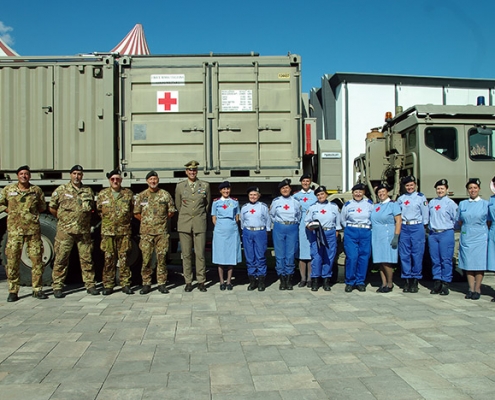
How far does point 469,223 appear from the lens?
610 cm

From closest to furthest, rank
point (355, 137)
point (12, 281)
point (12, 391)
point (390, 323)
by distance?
point (12, 391), point (390, 323), point (12, 281), point (355, 137)

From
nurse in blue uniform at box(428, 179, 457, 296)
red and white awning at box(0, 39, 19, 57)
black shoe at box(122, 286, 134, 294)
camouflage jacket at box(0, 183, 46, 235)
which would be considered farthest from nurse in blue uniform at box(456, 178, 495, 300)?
red and white awning at box(0, 39, 19, 57)

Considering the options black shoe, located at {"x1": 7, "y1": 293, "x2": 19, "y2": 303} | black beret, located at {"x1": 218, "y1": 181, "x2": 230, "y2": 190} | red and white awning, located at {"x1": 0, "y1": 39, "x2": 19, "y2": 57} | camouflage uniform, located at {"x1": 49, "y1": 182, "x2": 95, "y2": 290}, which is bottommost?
black shoe, located at {"x1": 7, "y1": 293, "x2": 19, "y2": 303}

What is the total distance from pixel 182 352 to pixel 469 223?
14.3ft

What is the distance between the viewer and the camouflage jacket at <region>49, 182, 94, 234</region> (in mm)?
6145

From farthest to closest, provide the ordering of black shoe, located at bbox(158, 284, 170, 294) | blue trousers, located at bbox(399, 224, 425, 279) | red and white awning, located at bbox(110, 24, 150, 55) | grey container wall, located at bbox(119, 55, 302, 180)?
red and white awning, located at bbox(110, 24, 150, 55), grey container wall, located at bbox(119, 55, 302, 180), blue trousers, located at bbox(399, 224, 425, 279), black shoe, located at bbox(158, 284, 170, 294)

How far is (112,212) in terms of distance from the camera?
6250mm

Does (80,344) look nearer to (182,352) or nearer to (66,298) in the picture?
(182,352)

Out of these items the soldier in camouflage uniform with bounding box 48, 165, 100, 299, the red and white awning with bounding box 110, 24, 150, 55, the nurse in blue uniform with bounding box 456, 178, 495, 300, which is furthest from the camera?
the red and white awning with bounding box 110, 24, 150, 55

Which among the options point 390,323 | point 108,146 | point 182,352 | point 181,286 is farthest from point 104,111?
point 390,323

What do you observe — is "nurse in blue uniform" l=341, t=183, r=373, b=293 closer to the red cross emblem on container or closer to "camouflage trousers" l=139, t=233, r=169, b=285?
"camouflage trousers" l=139, t=233, r=169, b=285

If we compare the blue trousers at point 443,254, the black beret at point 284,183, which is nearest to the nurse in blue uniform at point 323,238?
the black beret at point 284,183

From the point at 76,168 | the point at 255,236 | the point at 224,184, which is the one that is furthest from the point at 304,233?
the point at 76,168

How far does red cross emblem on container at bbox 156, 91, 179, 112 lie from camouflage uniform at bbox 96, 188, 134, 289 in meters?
1.36
